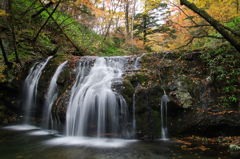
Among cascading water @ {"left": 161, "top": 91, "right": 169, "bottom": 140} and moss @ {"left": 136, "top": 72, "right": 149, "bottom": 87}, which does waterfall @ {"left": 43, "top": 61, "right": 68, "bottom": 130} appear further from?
cascading water @ {"left": 161, "top": 91, "right": 169, "bottom": 140}

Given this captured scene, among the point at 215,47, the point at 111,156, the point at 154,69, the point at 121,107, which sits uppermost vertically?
the point at 215,47

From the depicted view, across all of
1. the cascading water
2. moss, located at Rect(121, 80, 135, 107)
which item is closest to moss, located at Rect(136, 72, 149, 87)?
moss, located at Rect(121, 80, 135, 107)

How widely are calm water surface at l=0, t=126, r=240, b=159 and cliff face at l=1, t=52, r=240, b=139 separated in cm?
74

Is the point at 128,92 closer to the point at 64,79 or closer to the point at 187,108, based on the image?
the point at 187,108

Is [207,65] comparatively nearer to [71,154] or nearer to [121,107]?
[121,107]

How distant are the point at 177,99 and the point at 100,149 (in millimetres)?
3516

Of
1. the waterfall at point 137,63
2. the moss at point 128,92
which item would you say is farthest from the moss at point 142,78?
the waterfall at point 137,63

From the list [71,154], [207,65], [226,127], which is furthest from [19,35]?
[226,127]

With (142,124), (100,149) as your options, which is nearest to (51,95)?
(100,149)

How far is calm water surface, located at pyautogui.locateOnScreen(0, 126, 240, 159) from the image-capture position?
384cm

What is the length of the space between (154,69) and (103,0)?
16120 millimetres

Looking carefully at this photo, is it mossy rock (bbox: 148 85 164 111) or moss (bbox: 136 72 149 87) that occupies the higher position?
moss (bbox: 136 72 149 87)

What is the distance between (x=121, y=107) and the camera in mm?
5621

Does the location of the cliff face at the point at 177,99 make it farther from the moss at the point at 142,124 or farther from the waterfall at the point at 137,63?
the waterfall at the point at 137,63
